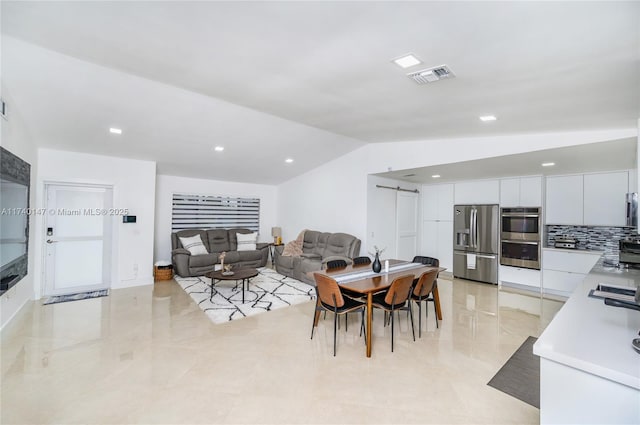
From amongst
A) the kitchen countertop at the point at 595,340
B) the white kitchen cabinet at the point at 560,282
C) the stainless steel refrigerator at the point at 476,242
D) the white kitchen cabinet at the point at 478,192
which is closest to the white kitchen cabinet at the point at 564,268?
the white kitchen cabinet at the point at 560,282

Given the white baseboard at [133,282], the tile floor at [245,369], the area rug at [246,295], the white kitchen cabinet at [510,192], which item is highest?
the white kitchen cabinet at [510,192]

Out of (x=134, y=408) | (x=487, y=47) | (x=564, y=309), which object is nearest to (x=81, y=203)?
(x=134, y=408)

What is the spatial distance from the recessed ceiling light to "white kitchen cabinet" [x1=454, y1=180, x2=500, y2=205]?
4695mm

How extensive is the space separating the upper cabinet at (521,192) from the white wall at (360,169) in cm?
200

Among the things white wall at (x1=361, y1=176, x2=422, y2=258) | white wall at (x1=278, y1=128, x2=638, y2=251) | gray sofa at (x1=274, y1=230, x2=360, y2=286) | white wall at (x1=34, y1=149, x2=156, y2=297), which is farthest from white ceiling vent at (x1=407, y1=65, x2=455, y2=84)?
white wall at (x1=34, y1=149, x2=156, y2=297)

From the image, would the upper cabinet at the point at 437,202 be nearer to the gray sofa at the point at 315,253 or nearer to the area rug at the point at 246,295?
the gray sofa at the point at 315,253

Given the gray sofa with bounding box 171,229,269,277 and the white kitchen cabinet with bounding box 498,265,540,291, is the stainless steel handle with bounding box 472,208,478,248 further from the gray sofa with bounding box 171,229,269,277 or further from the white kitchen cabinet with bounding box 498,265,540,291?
the gray sofa with bounding box 171,229,269,277

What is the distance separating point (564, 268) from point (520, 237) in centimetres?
81

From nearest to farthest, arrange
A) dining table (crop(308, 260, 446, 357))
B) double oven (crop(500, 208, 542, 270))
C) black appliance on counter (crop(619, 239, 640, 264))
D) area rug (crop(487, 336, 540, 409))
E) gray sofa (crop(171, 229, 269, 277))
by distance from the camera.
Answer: area rug (crop(487, 336, 540, 409)), dining table (crop(308, 260, 446, 357)), black appliance on counter (crop(619, 239, 640, 264)), double oven (crop(500, 208, 542, 270)), gray sofa (crop(171, 229, 269, 277))

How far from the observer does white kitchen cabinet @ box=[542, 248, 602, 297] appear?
4.68 m

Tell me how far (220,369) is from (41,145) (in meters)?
4.66

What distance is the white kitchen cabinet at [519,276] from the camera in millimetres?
5215

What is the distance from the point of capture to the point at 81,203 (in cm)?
495

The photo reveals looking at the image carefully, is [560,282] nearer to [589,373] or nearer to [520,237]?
[520,237]
